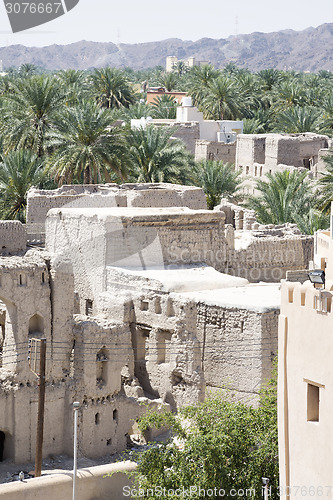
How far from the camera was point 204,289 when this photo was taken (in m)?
22.4

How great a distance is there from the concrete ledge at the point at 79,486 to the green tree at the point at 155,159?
629 inches

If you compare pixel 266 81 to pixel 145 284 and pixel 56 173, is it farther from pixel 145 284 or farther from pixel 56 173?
pixel 145 284

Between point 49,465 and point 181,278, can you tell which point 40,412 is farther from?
point 181,278

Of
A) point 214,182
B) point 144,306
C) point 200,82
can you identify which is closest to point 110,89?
point 200,82

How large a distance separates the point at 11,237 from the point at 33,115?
13.4m

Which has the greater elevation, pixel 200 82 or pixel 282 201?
pixel 200 82

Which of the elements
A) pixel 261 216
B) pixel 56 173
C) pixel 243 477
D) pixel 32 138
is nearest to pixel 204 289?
pixel 243 477

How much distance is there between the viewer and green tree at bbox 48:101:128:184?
32.4 m

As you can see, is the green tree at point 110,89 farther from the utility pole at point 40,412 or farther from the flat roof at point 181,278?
the utility pole at point 40,412

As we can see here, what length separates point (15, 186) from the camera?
3108cm

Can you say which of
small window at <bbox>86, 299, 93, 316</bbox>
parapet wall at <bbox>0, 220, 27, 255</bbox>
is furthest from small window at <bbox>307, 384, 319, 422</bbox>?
parapet wall at <bbox>0, 220, 27, 255</bbox>

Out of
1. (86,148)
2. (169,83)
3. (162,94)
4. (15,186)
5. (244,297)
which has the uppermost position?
(169,83)

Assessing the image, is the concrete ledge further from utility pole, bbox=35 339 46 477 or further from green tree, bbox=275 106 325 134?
green tree, bbox=275 106 325 134

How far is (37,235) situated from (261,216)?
7.47 m
